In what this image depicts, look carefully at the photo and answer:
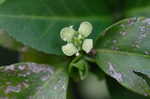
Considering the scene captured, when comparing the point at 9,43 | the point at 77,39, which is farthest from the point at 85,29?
the point at 9,43

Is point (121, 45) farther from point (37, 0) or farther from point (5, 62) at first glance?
point (5, 62)

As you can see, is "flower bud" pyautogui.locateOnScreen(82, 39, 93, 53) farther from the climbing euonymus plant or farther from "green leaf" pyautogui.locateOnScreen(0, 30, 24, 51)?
"green leaf" pyautogui.locateOnScreen(0, 30, 24, 51)

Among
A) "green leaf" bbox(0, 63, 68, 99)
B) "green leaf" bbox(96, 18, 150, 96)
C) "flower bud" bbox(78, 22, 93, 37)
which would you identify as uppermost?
"flower bud" bbox(78, 22, 93, 37)

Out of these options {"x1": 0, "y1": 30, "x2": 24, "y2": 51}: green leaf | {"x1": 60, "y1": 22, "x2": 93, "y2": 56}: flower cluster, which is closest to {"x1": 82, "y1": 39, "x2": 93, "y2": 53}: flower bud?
{"x1": 60, "y1": 22, "x2": 93, "y2": 56}: flower cluster

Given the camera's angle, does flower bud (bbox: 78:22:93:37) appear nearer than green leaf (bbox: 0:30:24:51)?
Yes

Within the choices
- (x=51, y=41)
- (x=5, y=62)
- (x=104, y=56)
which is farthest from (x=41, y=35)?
(x=5, y=62)

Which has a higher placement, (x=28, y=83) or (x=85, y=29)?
(x=85, y=29)

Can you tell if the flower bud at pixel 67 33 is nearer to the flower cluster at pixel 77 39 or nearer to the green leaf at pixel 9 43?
the flower cluster at pixel 77 39

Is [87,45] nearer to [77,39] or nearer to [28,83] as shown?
[77,39]
